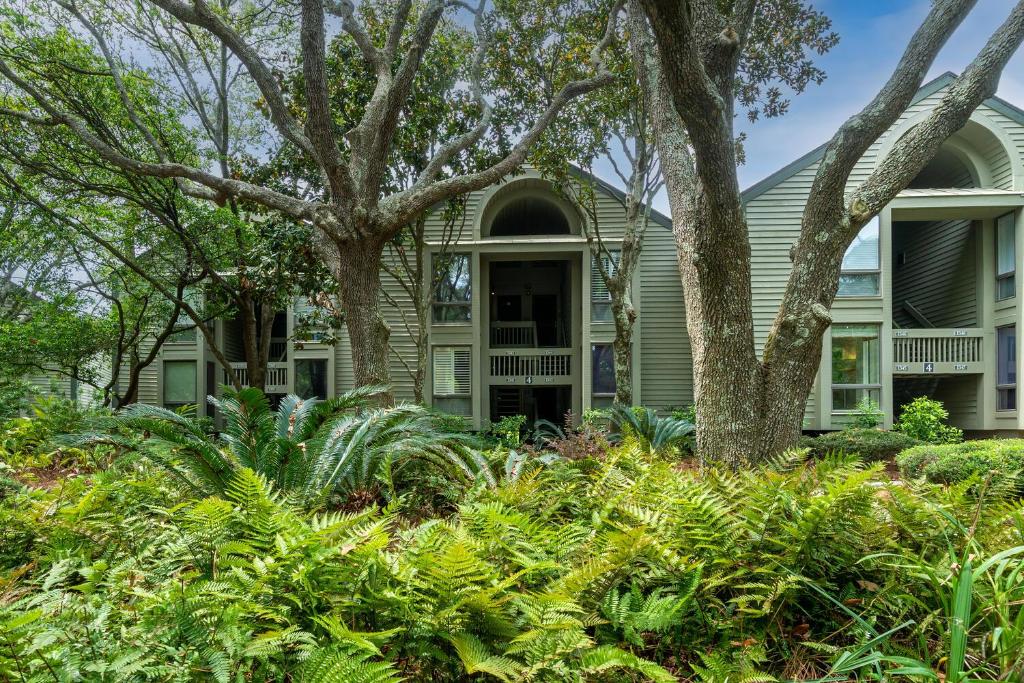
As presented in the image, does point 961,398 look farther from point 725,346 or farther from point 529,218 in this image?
point 725,346

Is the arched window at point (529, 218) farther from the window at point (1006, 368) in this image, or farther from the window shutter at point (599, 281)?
the window at point (1006, 368)

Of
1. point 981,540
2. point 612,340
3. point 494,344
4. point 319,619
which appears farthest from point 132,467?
point 494,344

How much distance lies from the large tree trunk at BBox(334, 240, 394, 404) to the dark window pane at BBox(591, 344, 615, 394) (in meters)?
9.71

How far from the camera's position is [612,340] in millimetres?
16109

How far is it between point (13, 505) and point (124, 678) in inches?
91.2

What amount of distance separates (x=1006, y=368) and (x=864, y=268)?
4042 millimetres

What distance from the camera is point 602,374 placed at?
53.6 ft

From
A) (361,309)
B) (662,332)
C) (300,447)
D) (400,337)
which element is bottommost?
(300,447)

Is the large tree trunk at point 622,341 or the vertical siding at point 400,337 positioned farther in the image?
the vertical siding at point 400,337

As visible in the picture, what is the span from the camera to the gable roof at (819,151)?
14297 mm

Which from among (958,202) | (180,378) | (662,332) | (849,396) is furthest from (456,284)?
(958,202)

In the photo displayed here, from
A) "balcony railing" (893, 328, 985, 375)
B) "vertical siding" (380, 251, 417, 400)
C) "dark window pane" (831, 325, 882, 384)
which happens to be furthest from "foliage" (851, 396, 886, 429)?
"vertical siding" (380, 251, 417, 400)

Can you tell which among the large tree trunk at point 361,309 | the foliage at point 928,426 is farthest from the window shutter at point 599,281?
the large tree trunk at point 361,309

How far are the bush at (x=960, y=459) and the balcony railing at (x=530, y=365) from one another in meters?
9.06
